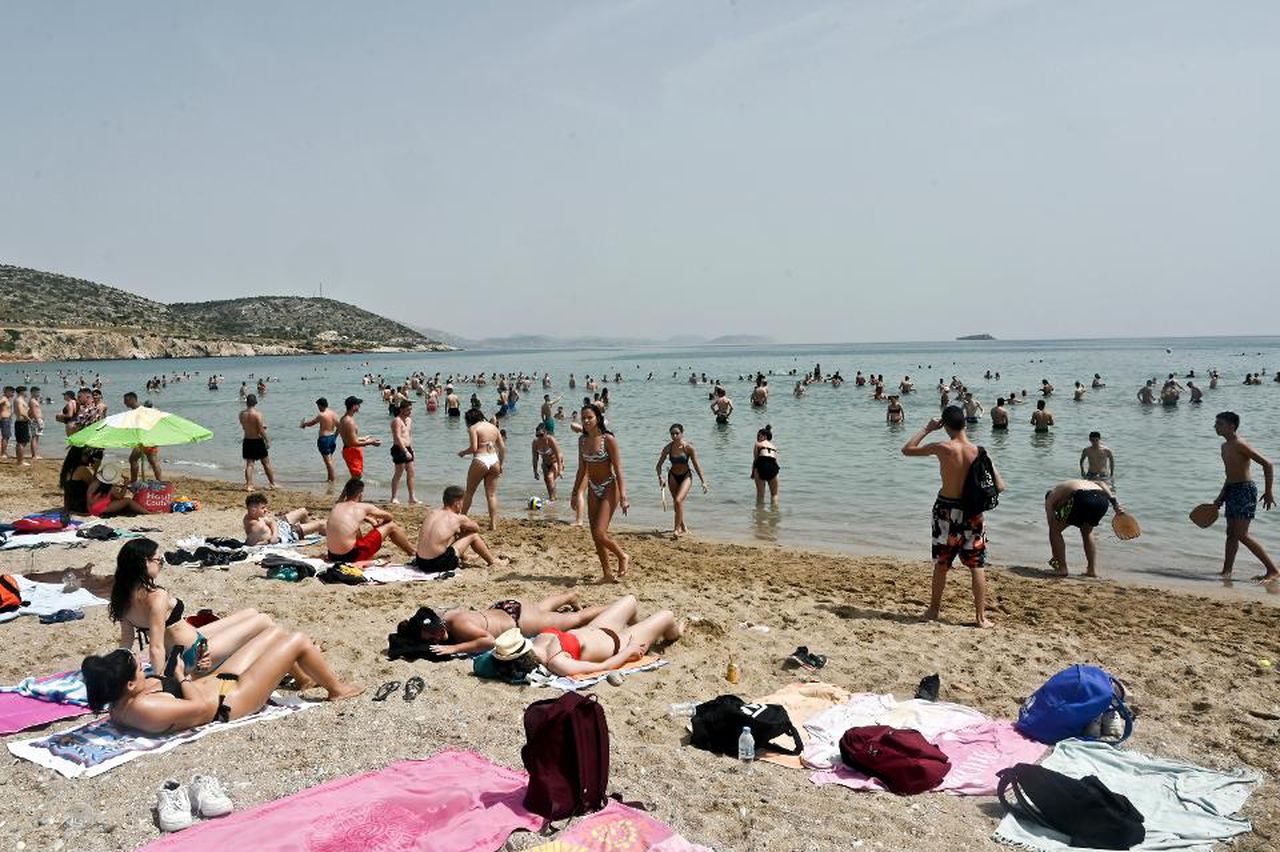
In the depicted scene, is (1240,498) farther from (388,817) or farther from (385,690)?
(388,817)

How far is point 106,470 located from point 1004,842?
11917 millimetres

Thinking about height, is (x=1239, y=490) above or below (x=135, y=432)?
below

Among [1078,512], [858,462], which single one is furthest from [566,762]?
[858,462]

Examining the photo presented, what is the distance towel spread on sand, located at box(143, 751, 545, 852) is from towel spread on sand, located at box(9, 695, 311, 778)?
927 mm

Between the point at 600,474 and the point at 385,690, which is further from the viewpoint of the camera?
the point at 600,474

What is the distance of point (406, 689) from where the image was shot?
5.43 meters

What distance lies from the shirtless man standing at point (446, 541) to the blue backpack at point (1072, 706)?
565cm

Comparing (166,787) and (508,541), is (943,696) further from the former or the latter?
(508,541)

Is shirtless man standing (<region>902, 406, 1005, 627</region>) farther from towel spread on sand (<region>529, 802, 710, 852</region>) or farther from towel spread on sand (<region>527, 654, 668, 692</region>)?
towel spread on sand (<region>529, 802, 710, 852</region>)

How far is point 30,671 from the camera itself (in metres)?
5.91

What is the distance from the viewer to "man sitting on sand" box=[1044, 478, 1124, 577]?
9.03 meters

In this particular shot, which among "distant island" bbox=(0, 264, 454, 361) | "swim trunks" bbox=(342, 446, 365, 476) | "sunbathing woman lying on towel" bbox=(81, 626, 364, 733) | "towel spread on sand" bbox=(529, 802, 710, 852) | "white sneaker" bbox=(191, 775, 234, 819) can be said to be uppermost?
"distant island" bbox=(0, 264, 454, 361)

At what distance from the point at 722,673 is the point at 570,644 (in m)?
1.09

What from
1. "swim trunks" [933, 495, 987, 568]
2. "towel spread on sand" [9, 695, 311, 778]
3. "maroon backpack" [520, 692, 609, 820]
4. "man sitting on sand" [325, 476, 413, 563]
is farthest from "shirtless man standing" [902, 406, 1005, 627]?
"man sitting on sand" [325, 476, 413, 563]
